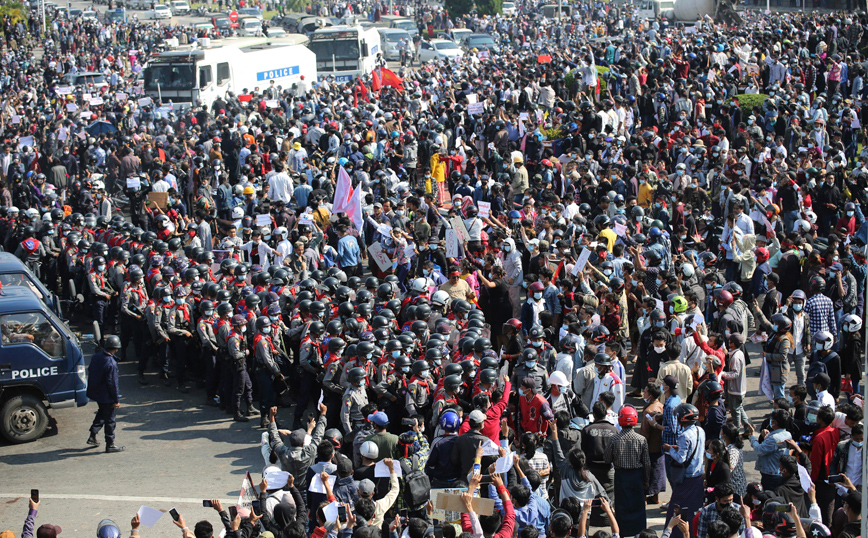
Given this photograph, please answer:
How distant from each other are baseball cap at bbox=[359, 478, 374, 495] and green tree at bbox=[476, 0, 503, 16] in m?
56.6

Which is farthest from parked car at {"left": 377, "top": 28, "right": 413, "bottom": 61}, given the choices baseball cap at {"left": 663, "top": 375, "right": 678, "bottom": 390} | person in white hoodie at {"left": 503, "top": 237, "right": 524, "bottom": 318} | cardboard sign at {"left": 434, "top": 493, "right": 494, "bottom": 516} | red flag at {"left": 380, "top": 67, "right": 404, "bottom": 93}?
cardboard sign at {"left": 434, "top": 493, "right": 494, "bottom": 516}

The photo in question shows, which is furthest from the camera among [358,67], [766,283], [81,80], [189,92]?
Result: [81,80]

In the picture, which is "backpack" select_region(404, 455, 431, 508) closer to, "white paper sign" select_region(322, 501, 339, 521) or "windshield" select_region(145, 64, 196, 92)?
"white paper sign" select_region(322, 501, 339, 521)

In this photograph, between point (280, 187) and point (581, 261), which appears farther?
point (280, 187)

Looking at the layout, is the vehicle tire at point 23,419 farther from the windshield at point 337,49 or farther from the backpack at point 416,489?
the windshield at point 337,49

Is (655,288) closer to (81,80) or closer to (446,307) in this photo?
(446,307)

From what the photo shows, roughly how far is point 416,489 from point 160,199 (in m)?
12.4

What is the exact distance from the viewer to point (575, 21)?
53.8m

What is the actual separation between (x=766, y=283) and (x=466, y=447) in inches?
271

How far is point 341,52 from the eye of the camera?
129 feet

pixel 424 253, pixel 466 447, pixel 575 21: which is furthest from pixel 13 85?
pixel 466 447

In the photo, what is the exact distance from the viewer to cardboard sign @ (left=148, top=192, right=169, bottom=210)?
19.3 metres

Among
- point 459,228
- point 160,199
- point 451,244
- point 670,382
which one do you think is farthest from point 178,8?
point 670,382

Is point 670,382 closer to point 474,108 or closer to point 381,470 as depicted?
point 381,470
